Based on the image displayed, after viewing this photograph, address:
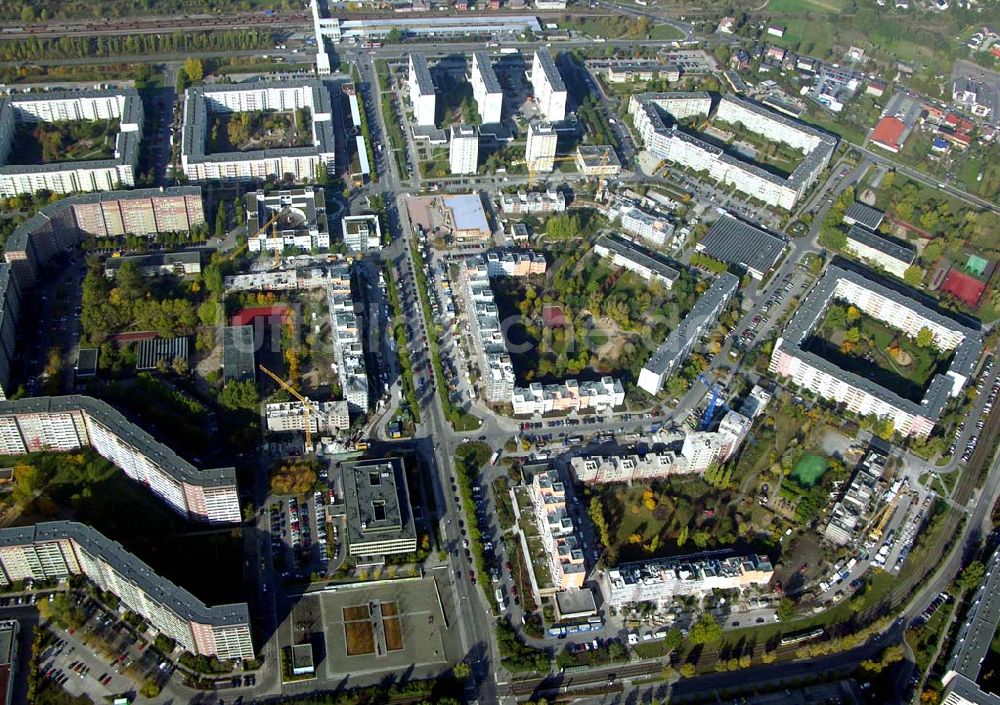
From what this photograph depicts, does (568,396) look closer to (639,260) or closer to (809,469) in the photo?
(809,469)

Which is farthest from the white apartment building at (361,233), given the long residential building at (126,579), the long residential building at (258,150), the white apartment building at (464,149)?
the long residential building at (126,579)

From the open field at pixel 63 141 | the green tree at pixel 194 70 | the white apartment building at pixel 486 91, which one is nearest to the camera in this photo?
the open field at pixel 63 141

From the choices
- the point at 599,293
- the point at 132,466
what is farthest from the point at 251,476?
the point at 599,293

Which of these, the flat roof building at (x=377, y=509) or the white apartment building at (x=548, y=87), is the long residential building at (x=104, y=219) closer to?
the flat roof building at (x=377, y=509)

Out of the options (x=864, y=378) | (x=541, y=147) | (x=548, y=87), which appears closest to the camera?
(x=864, y=378)

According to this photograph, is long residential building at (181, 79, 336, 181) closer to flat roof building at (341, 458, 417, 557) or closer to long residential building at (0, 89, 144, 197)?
long residential building at (0, 89, 144, 197)

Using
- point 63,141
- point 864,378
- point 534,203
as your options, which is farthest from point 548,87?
point 63,141
